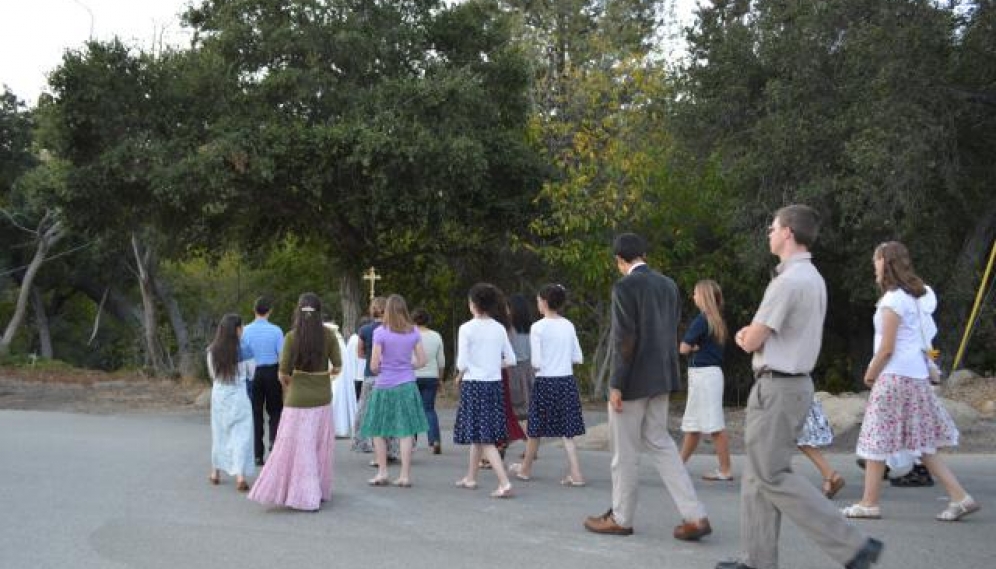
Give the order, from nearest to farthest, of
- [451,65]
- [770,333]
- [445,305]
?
[770,333], [451,65], [445,305]

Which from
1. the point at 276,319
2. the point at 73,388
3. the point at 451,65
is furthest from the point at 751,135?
the point at 276,319

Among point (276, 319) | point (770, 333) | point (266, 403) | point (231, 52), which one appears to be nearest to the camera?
point (770, 333)

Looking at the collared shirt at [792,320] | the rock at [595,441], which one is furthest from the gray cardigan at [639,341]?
the rock at [595,441]

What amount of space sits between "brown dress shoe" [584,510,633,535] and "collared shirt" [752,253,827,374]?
201cm

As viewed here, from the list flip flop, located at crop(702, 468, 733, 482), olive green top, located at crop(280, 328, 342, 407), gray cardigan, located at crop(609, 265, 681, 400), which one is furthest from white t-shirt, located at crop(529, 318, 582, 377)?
gray cardigan, located at crop(609, 265, 681, 400)

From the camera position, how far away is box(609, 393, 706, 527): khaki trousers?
7188mm

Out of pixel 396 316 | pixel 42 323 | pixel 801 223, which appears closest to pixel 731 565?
pixel 801 223

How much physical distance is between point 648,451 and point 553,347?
10.0 feet

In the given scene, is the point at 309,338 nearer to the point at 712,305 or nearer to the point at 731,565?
the point at 712,305

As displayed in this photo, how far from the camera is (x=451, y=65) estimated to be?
23.3 meters

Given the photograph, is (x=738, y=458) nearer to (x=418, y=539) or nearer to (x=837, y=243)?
(x=418, y=539)

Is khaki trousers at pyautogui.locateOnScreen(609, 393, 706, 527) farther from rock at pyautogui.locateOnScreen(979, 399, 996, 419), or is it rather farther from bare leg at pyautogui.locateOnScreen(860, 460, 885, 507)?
rock at pyautogui.locateOnScreen(979, 399, 996, 419)

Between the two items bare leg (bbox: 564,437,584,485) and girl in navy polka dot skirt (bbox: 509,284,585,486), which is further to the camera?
girl in navy polka dot skirt (bbox: 509,284,585,486)

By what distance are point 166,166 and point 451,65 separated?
6.80 m
